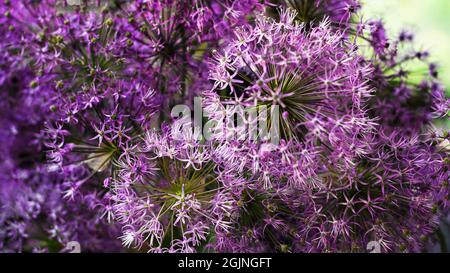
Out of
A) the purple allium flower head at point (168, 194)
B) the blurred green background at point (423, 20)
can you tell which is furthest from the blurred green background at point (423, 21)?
the purple allium flower head at point (168, 194)

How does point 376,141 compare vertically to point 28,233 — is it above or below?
above

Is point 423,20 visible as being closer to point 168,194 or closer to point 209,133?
point 209,133

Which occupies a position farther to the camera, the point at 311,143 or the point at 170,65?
the point at 170,65

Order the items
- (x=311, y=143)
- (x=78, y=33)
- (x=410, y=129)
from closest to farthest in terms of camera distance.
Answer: (x=311, y=143) < (x=78, y=33) < (x=410, y=129)

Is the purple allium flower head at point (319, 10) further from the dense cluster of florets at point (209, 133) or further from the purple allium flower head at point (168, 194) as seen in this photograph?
the purple allium flower head at point (168, 194)

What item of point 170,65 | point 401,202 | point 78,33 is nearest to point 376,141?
point 401,202
